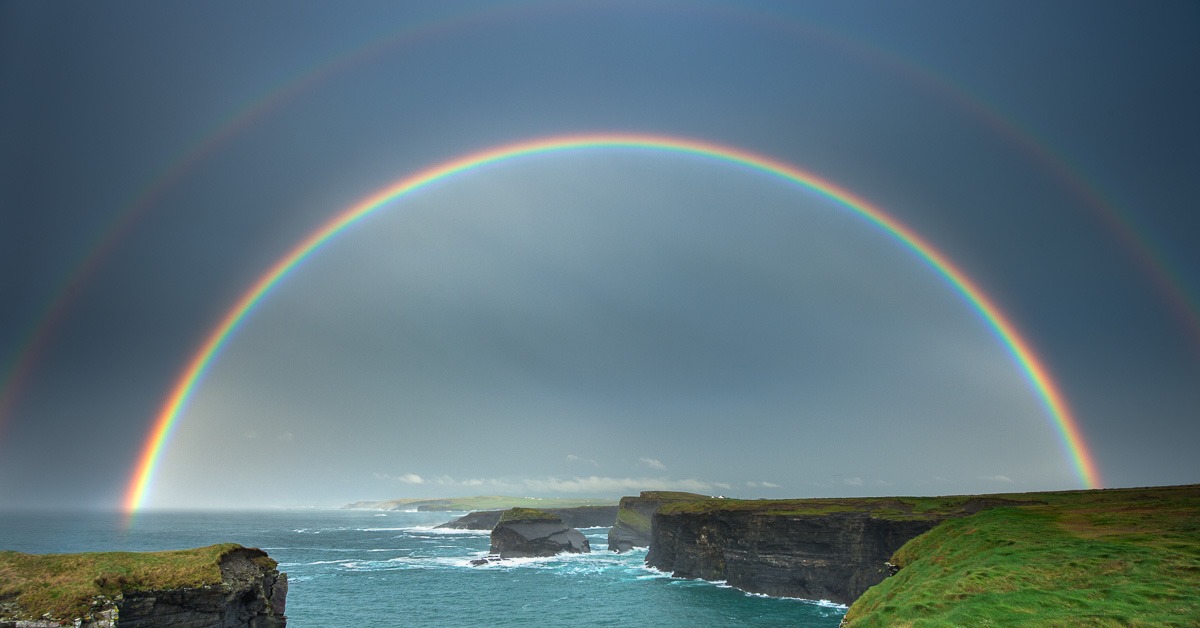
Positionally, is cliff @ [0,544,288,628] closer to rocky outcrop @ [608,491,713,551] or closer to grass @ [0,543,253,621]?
grass @ [0,543,253,621]

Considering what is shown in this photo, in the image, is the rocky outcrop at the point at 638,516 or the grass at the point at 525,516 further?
the rocky outcrop at the point at 638,516

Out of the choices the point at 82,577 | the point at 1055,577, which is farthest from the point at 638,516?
the point at 1055,577

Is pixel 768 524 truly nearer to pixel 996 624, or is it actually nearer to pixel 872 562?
pixel 872 562

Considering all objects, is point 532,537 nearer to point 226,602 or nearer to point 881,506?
point 881,506

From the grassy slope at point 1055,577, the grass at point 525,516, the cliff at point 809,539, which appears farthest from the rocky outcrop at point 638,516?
the grassy slope at point 1055,577

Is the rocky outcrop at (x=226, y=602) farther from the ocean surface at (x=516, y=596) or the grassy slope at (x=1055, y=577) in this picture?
the grassy slope at (x=1055, y=577)

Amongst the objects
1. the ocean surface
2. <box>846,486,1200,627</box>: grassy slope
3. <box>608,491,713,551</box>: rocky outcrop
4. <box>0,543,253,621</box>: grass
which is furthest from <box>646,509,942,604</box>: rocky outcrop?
<box>0,543,253,621</box>: grass

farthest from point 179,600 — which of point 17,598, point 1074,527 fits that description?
point 1074,527
